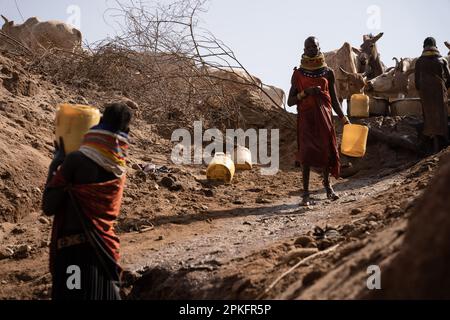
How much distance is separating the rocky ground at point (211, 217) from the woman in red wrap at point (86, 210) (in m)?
0.84

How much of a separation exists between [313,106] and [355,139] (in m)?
0.75

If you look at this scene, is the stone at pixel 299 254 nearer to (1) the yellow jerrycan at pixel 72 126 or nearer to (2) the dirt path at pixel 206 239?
(2) the dirt path at pixel 206 239

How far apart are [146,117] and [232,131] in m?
1.33

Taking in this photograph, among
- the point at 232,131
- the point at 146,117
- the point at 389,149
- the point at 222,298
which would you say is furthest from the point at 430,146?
the point at 222,298

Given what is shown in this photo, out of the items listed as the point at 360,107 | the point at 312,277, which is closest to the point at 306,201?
the point at 312,277

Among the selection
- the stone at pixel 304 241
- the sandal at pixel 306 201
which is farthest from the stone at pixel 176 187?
the stone at pixel 304 241

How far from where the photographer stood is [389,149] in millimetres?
9852

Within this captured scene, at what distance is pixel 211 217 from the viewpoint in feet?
22.2

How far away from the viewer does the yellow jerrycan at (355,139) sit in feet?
23.8

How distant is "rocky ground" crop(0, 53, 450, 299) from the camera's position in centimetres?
391

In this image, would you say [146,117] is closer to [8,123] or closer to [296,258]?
[8,123]

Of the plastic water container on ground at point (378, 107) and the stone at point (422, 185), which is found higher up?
the plastic water container on ground at point (378, 107)

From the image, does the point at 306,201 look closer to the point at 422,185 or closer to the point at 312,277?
the point at 422,185
